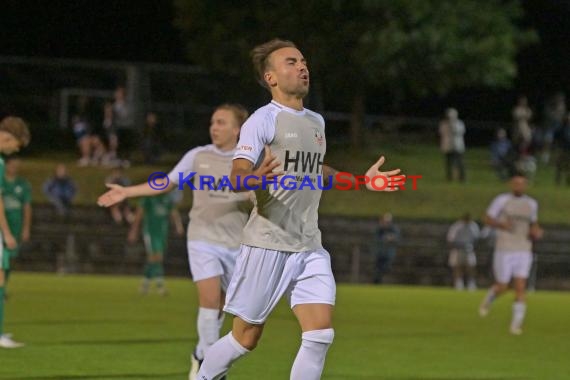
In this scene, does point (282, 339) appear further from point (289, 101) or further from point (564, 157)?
point (564, 157)

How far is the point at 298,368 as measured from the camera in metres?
8.09

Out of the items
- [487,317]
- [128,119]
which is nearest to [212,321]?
[487,317]

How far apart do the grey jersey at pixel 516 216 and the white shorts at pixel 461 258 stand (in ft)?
42.9

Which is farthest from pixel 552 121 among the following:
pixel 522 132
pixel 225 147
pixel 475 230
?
pixel 225 147

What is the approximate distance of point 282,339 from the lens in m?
15.8

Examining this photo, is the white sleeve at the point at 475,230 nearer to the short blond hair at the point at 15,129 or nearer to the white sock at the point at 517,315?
the white sock at the point at 517,315

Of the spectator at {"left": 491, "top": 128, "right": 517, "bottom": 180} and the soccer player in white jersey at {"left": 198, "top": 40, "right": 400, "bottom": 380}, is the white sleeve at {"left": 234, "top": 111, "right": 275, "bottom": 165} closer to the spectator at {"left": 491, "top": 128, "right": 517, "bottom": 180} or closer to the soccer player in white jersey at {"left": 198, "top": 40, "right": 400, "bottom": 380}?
the soccer player in white jersey at {"left": 198, "top": 40, "right": 400, "bottom": 380}

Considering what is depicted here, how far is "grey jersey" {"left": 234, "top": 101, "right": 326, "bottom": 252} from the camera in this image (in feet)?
26.8

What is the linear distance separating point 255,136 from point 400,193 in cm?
3194

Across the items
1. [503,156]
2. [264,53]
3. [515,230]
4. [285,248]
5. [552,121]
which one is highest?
[552,121]

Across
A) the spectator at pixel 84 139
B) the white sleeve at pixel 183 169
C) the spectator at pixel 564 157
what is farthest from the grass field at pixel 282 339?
the spectator at pixel 564 157

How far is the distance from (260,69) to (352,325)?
1060cm

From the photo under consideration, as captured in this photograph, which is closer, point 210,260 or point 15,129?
point 210,260

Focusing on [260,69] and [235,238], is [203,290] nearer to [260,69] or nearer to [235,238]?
[235,238]
